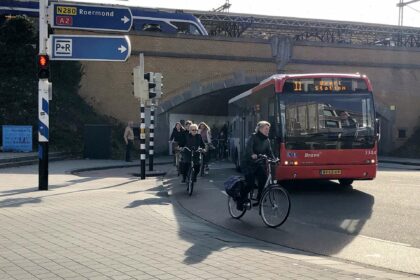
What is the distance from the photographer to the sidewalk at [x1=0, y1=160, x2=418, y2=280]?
A: 5680mm

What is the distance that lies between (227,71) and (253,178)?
889 inches

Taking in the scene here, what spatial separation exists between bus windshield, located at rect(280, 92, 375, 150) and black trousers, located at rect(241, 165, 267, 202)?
3501 mm

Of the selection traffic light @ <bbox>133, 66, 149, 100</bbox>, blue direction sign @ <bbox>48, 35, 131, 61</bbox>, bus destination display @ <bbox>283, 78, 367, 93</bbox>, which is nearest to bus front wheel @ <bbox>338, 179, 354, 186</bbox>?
bus destination display @ <bbox>283, 78, 367, 93</bbox>

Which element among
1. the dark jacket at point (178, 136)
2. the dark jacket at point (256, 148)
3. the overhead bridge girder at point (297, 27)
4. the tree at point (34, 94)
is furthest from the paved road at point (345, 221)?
the overhead bridge girder at point (297, 27)

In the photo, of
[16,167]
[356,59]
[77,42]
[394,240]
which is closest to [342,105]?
[394,240]

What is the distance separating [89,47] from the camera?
12.7 meters

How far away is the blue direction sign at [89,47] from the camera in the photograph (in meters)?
12.7

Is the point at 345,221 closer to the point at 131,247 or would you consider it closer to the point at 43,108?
the point at 131,247

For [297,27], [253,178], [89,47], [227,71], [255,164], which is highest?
[297,27]

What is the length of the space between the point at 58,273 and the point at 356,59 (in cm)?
3001

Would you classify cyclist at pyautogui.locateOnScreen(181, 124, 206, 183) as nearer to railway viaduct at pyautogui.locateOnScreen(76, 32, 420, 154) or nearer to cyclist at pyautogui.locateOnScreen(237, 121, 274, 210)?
cyclist at pyautogui.locateOnScreen(237, 121, 274, 210)

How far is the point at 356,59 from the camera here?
33.0 m

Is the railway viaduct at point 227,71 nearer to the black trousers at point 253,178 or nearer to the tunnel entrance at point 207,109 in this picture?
the tunnel entrance at point 207,109

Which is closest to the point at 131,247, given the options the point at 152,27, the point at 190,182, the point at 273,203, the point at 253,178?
the point at 273,203
